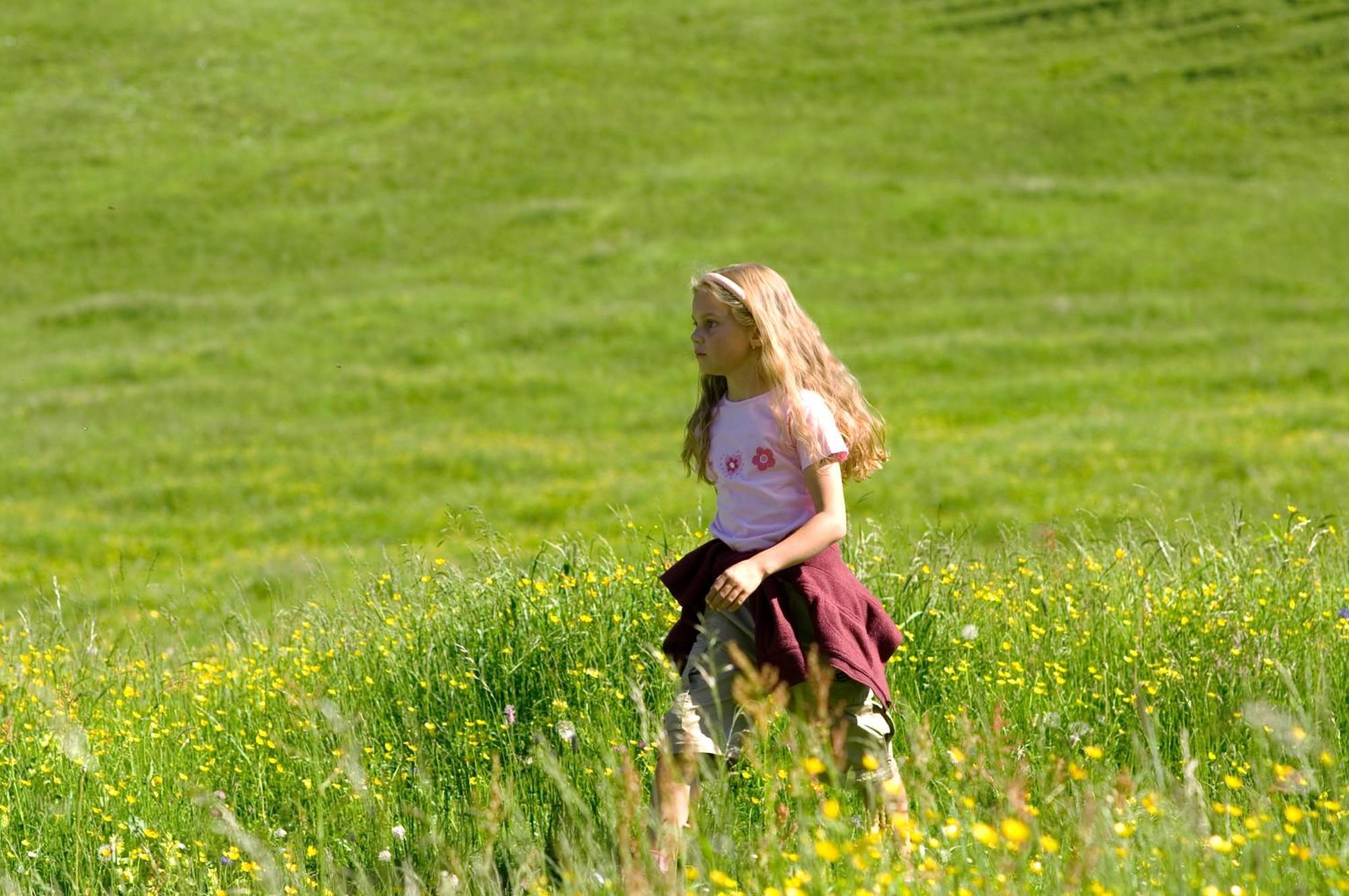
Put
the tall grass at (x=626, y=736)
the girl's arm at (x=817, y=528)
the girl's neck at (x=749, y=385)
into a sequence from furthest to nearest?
1. the girl's neck at (x=749, y=385)
2. the girl's arm at (x=817, y=528)
3. the tall grass at (x=626, y=736)

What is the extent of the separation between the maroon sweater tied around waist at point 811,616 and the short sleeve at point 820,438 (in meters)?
0.30

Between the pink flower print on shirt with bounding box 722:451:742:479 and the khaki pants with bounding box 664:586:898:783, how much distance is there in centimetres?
38

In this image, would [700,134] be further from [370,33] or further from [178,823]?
[178,823]

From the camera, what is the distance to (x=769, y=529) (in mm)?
4223

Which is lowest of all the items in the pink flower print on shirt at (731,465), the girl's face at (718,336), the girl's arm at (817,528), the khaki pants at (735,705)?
the khaki pants at (735,705)

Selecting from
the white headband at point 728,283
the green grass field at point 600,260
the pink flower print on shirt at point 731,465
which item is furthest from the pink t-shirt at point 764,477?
the green grass field at point 600,260

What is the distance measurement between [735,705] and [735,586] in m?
0.47

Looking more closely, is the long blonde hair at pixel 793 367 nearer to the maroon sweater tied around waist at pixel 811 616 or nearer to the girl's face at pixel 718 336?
the girl's face at pixel 718 336

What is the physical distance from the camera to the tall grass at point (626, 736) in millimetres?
3213

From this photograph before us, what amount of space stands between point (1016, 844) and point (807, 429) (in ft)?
4.86

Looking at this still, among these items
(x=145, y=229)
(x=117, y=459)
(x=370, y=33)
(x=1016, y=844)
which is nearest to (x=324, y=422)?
(x=117, y=459)

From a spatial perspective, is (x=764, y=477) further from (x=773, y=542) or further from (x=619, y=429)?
(x=619, y=429)

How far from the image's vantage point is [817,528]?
4.04 meters

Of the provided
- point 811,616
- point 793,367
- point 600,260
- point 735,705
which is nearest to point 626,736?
point 735,705
